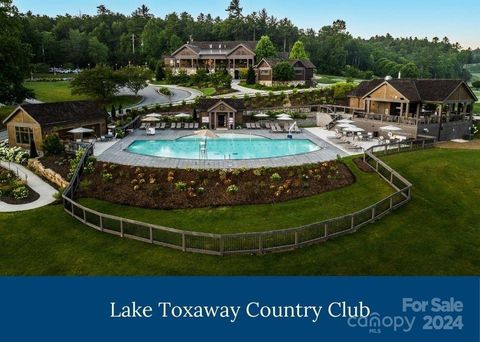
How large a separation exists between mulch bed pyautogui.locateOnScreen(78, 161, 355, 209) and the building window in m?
11.9

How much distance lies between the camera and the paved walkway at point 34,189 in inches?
957

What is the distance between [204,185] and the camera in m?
26.1

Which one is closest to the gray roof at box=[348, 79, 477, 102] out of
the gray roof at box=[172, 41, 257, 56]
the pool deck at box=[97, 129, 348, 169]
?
the pool deck at box=[97, 129, 348, 169]

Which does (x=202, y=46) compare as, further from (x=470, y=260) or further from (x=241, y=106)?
(x=470, y=260)

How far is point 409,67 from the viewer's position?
334ft

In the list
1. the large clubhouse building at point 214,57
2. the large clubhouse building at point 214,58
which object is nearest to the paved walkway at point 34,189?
the large clubhouse building at point 214,58

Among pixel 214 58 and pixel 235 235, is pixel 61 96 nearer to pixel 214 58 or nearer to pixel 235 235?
pixel 214 58

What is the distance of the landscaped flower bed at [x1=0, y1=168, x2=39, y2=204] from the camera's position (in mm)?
25422

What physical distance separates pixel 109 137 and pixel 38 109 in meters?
6.48

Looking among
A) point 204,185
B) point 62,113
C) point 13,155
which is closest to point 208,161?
point 204,185

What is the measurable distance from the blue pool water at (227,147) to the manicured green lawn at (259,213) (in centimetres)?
866

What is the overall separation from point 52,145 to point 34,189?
728 cm

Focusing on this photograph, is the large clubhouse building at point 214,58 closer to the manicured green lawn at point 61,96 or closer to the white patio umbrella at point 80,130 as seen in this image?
the manicured green lawn at point 61,96

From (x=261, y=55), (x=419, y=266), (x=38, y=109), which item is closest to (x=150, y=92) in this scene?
(x=261, y=55)
